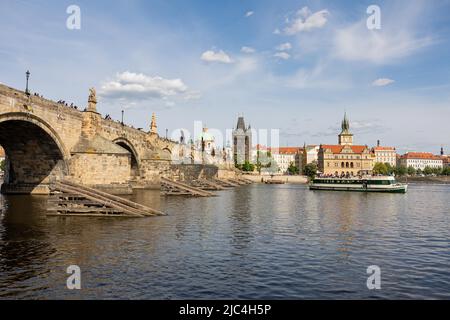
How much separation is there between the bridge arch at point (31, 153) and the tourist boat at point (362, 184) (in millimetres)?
56504

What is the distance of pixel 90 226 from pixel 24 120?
1460 cm

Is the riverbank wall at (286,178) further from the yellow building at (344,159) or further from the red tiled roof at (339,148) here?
the red tiled roof at (339,148)

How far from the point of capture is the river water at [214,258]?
10.3m

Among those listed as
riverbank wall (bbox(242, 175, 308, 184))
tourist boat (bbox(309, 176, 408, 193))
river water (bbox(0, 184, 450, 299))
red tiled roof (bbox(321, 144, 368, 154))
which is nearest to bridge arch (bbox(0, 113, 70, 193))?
river water (bbox(0, 184, 450, 299))

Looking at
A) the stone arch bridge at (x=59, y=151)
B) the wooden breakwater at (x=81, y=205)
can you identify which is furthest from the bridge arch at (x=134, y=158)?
the wooden breakwater at (x=81, y=205)

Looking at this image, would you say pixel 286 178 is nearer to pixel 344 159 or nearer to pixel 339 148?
pixel 344 159

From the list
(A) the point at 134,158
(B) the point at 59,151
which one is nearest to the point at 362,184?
(A) the point at 134,158

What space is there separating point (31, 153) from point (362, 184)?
197 feet

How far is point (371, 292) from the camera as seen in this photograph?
10.3 metres

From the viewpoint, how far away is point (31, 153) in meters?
36.9

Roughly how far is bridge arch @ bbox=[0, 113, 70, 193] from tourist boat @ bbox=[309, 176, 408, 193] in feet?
185

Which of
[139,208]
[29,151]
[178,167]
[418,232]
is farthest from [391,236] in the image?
[178,167]

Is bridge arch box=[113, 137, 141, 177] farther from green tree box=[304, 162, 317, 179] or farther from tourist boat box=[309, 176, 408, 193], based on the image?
green tree box=[304, 162, 317, 179]

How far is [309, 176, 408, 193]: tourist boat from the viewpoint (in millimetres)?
72000
